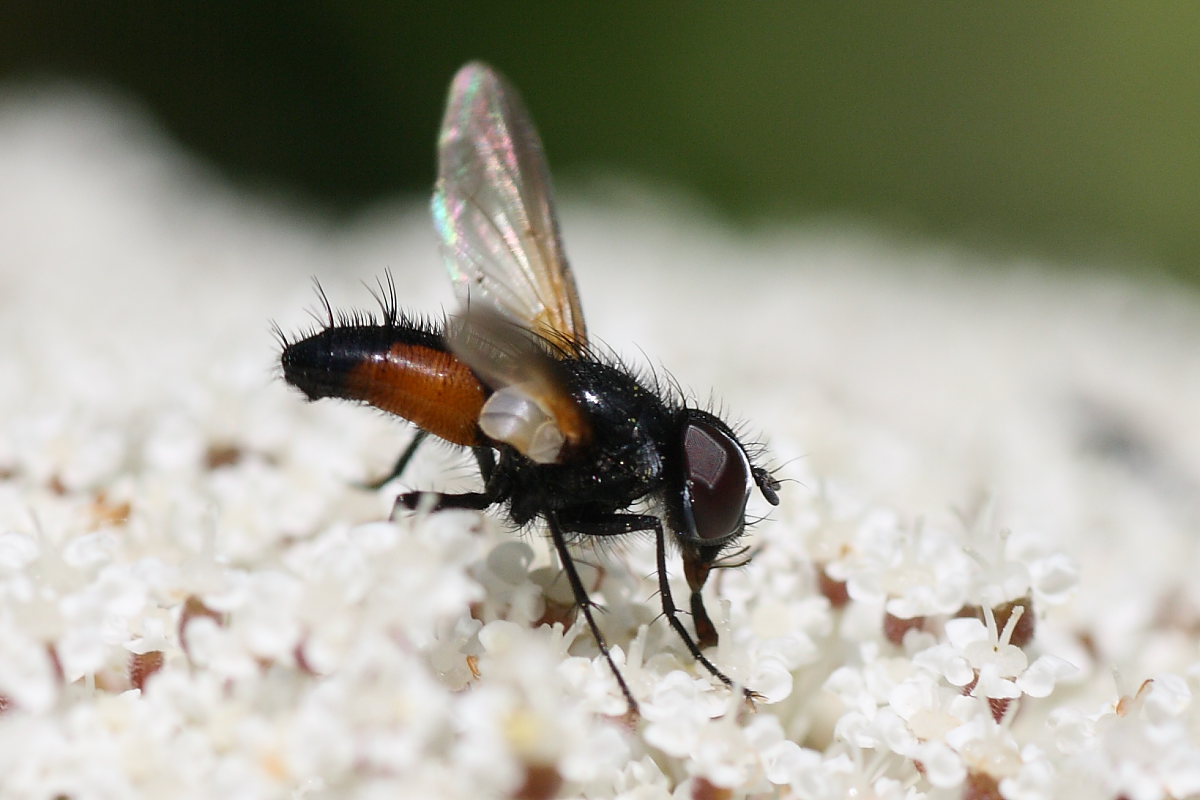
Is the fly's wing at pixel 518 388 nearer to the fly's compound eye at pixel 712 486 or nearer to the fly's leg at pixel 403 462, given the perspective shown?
the fly's compound eye at pixel 712 486

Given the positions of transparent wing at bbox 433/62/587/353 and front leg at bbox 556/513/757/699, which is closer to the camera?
front leg at bbox 556/513/757/699

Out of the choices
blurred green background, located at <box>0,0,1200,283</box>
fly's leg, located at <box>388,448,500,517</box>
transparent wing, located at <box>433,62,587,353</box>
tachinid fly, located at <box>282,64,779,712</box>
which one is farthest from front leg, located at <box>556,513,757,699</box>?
blurred green background, located at <box>0,0,1200,283</box>

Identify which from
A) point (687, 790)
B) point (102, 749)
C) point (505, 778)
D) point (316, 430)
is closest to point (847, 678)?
point (687, 790)

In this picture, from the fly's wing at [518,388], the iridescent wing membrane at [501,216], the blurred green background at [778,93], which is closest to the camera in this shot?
the fly's wing at [518,388]

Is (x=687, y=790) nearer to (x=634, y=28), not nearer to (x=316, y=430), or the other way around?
(x=316, y=430)

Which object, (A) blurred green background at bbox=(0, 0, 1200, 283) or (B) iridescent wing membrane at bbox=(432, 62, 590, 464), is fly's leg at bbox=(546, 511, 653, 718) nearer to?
(B) iridescent wing membrane at bbox=(432, 62, 590, 464)

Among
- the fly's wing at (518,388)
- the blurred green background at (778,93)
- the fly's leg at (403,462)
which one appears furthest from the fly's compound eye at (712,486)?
the blurred green background at (778,93)

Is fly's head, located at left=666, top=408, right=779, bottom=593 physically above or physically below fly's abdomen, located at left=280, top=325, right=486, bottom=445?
below
